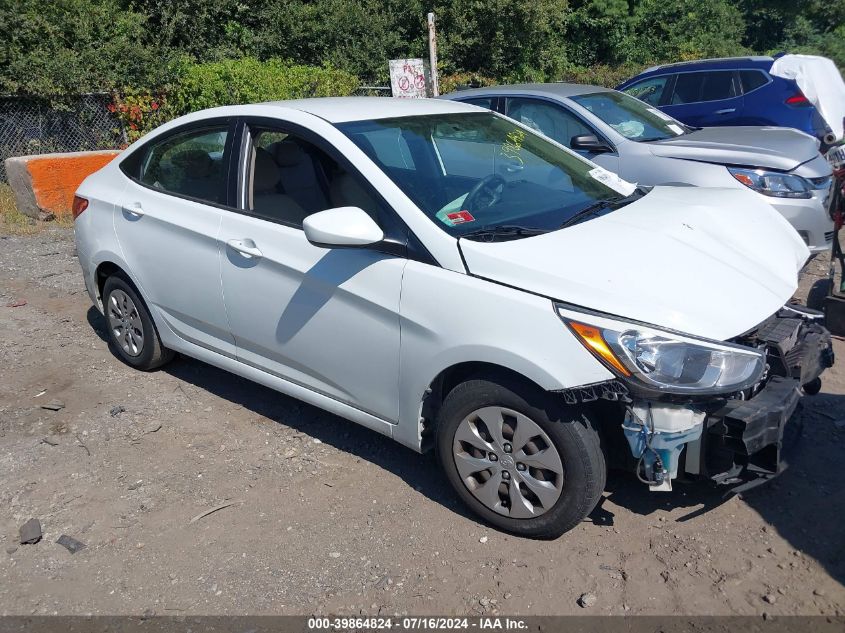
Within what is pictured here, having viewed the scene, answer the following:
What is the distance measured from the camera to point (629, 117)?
25.9 feet

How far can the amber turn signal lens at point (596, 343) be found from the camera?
2951mm

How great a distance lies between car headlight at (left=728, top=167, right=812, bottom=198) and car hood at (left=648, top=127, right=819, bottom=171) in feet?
0.26

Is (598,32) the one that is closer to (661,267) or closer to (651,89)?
(651,89)

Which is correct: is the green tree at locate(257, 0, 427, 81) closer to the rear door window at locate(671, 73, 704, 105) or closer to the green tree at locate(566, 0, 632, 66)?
the green tree at locate(566, 0, 632, 66)

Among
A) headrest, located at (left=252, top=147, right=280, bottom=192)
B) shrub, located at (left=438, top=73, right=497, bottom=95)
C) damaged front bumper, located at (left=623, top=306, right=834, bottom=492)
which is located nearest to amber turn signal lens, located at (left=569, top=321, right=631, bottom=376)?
damaged front bumper, located at (left=623, top=306, right=834, bottom=492)

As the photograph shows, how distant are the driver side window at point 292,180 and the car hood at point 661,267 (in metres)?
0.90

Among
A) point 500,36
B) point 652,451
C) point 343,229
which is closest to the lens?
point 652,451

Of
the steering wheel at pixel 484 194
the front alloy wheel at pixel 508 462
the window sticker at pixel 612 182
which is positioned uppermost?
the steering wheel at pixel 484 194

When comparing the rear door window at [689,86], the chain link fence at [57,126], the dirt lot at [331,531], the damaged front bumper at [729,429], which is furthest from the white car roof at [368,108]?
the chain link fence at [57,126]

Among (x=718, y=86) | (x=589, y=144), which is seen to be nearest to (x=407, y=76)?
(x=718, y=86)

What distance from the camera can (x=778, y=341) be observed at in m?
3.30

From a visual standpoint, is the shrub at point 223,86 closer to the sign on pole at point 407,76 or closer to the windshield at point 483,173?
the sign on pole at point 407,76

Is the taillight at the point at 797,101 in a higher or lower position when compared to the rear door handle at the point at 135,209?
lower

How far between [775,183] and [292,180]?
4.50 metres
